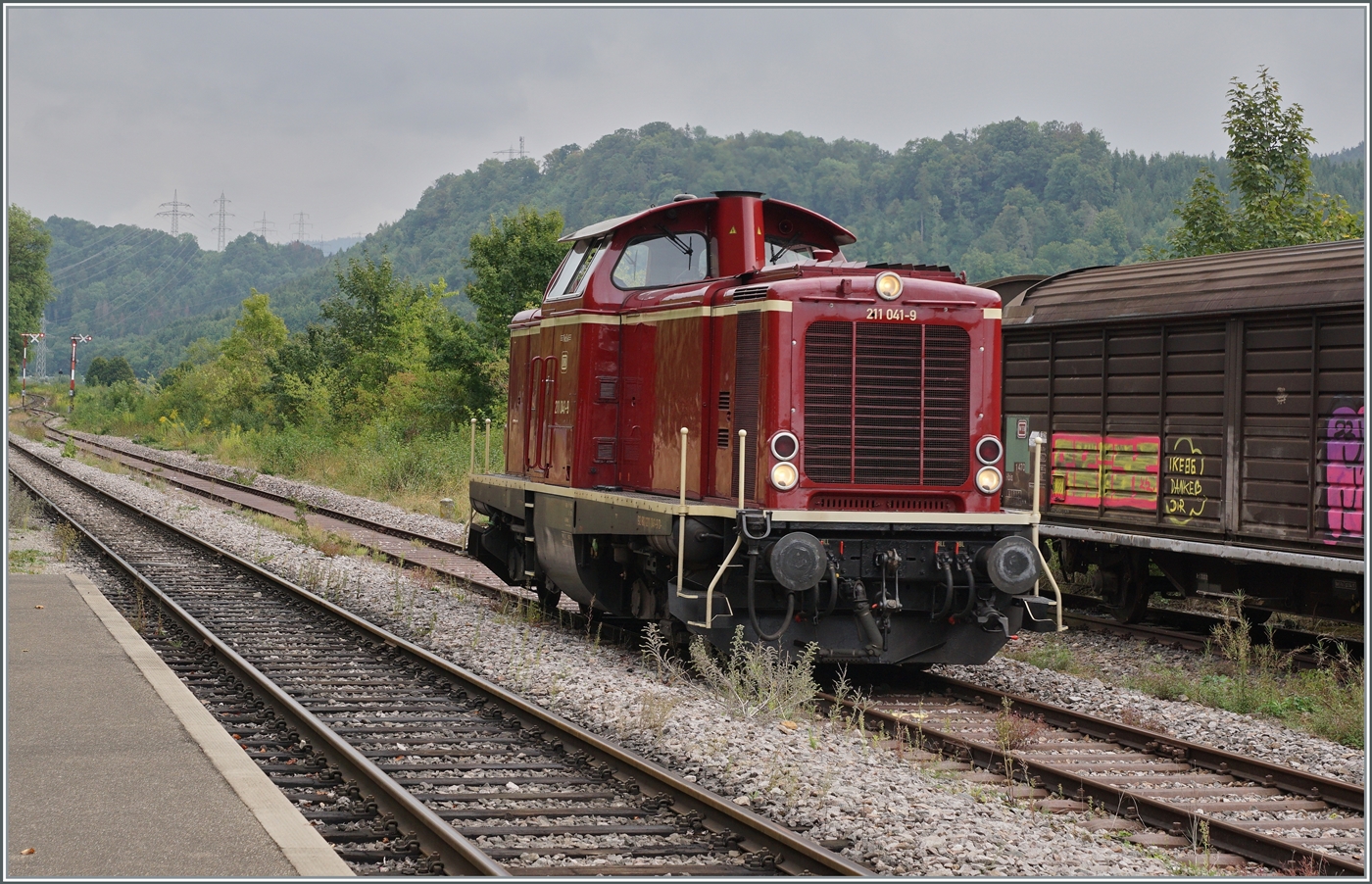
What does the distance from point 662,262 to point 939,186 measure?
83.3 metres

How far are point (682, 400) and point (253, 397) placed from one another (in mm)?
51186

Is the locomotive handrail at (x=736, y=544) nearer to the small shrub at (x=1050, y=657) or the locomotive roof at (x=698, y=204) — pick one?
the locomotive roof at (x=698, y=204)

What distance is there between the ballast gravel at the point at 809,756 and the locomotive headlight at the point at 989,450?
5.90 ft

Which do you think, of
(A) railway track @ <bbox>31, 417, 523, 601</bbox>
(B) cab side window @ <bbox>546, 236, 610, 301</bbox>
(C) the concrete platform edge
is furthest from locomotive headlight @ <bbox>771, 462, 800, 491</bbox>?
(A) railway track @ <bbox>31, 417, 523, 601</bbox>

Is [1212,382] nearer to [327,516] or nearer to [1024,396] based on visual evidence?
[1024,396]

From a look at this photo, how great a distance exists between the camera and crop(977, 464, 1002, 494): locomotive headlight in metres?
9.31

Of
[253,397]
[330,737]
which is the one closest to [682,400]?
[330,737]

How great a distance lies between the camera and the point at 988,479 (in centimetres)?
934

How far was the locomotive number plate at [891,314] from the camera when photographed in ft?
29.5

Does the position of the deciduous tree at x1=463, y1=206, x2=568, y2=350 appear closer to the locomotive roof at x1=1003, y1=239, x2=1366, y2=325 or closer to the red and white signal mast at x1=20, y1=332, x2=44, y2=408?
the locomotive roof at x1=1003, y1=239, x2=1366, y2=325

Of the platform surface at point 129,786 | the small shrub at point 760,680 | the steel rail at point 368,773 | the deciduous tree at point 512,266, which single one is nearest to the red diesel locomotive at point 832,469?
the small shrub at point 760,680

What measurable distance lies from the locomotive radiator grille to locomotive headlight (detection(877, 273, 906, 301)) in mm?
221

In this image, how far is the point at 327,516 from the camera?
24.1 meters

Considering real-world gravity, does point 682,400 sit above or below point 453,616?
above
